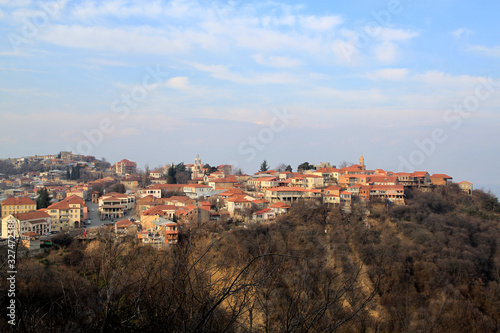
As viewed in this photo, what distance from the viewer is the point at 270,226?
2016 cm

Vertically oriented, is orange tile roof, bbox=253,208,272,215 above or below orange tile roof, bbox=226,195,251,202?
below

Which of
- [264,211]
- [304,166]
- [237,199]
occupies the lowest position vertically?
[264,211]

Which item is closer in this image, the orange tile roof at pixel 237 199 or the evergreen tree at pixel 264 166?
the orange tile roof at pixel 237 199

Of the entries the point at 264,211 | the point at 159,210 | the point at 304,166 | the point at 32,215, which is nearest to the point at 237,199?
the point at 264,211

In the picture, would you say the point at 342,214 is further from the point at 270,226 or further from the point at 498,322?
the point at 498,322

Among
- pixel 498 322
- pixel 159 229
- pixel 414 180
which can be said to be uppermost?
pixel 414 180

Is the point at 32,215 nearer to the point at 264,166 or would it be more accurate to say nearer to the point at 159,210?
the point at 159,210

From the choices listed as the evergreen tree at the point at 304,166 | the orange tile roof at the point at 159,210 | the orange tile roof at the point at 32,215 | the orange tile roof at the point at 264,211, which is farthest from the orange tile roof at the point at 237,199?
the evergreen tree at the point at 304,166

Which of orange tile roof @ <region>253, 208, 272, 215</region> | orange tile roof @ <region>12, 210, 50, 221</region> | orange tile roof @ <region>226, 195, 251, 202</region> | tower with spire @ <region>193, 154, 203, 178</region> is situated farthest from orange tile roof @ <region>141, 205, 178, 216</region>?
tower with spire @ <region>193, 154, 203, 178</region>

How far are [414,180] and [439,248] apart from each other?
12.3 meters

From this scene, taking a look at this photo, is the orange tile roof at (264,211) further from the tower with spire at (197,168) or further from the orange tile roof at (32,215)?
the tower with spire at (197,168)

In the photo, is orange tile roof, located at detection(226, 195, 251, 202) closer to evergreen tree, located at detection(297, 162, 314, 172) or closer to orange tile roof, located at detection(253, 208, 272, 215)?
orange tile roof, located at detection(253, 208, 272, 215)

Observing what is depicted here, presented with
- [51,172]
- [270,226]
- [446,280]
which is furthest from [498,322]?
[51,172]

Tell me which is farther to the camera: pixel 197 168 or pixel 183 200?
pixel 197 168
